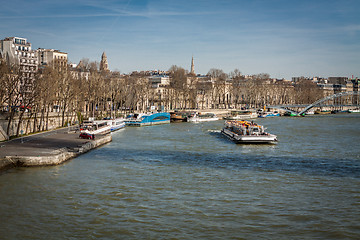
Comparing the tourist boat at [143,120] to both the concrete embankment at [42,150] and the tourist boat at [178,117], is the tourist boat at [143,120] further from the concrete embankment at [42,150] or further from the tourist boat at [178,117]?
the concrete embankment at [42,150]

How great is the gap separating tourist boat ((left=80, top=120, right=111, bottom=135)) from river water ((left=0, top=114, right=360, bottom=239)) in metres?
10.6

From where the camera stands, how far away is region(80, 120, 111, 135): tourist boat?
36406 millimetres

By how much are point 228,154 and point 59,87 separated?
23.0 m

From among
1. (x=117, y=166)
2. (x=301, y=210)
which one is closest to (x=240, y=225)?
(x=301, y=210)

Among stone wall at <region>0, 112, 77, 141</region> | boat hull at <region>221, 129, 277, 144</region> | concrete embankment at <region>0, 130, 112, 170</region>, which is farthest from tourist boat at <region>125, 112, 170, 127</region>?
boat hull at <region>221, 129, 277, 144</region>

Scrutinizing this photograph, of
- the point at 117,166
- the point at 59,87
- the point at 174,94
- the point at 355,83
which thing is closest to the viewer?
the point at 117,166

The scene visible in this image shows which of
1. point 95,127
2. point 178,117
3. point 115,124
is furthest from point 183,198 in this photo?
point 178,117

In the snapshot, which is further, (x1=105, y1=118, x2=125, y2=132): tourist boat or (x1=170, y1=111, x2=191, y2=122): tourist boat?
(x1=170, y1=111, x2=191, y2=122): tourist boat

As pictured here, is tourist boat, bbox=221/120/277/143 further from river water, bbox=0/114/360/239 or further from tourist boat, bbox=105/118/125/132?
tourist boat, bbox=105/118/125/132

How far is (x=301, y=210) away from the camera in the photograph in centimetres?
1452

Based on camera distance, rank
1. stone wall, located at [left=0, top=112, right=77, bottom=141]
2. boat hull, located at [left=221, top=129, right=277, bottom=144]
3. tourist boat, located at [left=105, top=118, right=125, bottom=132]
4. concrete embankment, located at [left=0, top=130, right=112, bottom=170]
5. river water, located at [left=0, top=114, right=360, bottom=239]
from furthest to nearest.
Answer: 1. tourist boat, located at [left=105, top=118, right=125, bottom=132]
2. boat hull, located at [left=221, top=129, right=277, bottom=144]
3. stone wall, located at [left=0, top=112, right=77, bottom=141]
4. concrete embankment, located at [left=0, top=130, right=112, bottom=170]
5. river water, located at [left=0, top=114, right=360, bottom=239]

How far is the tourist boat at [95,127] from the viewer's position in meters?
36.4

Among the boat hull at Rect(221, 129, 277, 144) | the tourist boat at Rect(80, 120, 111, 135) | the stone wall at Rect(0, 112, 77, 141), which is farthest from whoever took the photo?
the tourist boat at Rect(80, 120, 111, 135)

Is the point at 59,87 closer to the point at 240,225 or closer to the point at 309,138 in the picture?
the point at 309,138
